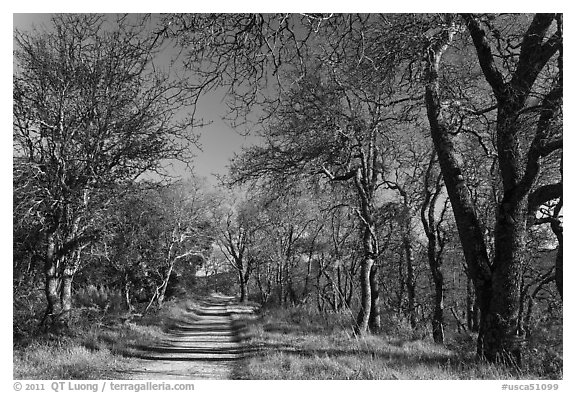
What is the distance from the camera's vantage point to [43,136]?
9.02 m

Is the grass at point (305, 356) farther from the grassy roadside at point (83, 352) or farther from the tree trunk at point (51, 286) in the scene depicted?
the tree trunk at point (51, 286)

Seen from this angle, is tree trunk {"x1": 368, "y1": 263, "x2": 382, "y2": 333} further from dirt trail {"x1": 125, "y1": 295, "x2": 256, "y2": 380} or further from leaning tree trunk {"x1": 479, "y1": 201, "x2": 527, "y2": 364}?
leaning tree trunk {"x1": 479, "y1": 201, "x2": 527, "y2": 364}

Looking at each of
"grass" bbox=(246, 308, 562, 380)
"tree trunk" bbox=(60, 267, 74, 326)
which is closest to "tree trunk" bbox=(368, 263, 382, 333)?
"grass" bbox=(246, 308, 562, 380)

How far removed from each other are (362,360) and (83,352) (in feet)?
17.3

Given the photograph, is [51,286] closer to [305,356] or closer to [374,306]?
[305,356]

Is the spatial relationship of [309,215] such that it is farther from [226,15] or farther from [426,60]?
[226,15]

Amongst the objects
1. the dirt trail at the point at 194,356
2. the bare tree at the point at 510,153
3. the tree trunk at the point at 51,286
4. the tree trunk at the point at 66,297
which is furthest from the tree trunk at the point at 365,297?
the tree trunk at the point at 51,286

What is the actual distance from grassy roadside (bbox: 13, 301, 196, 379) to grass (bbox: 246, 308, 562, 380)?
2.58 m

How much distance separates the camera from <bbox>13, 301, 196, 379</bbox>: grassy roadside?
257 inches

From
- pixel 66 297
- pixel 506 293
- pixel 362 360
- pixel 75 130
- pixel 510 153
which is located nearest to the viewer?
pixel 506 293

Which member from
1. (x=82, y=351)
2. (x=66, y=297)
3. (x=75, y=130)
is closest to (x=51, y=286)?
(x=66, y=297)

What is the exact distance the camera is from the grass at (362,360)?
19.2ft

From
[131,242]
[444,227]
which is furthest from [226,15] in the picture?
[444,227]

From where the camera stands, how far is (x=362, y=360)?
7203mm
